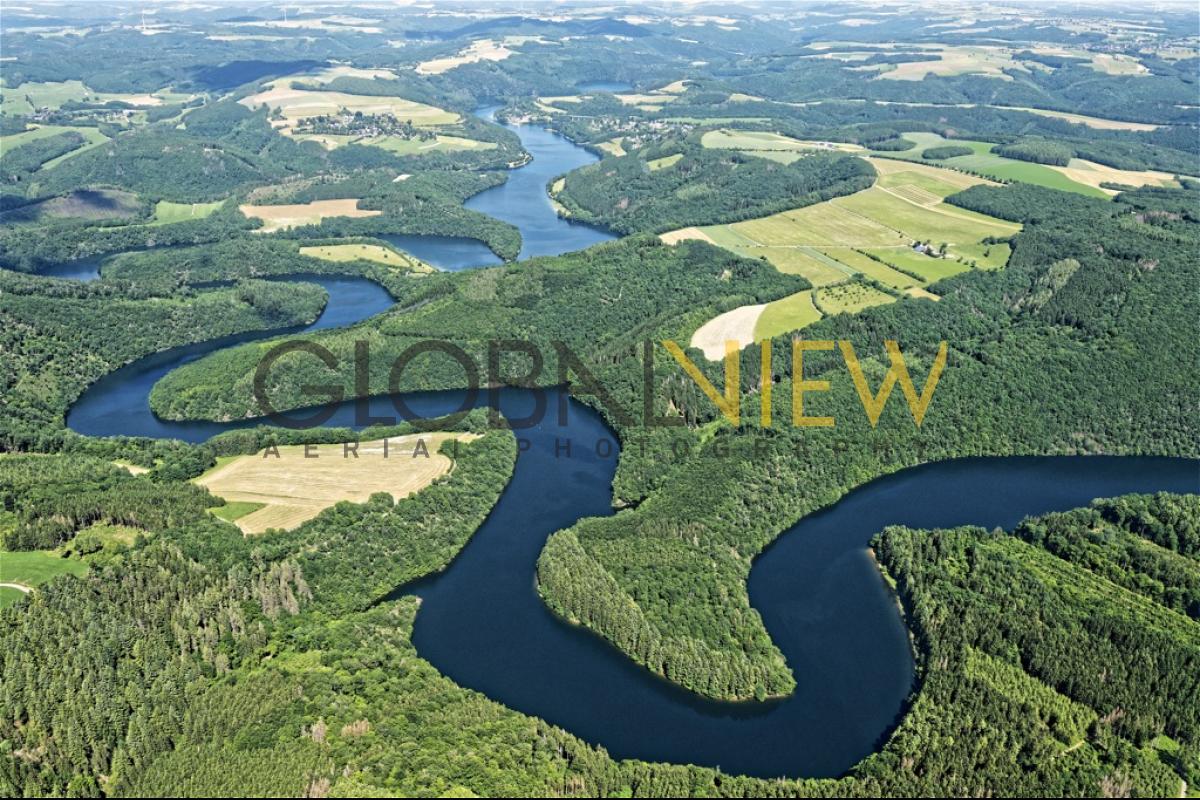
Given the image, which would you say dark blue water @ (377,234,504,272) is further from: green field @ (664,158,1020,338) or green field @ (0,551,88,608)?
green field @ (0,551,88,608)

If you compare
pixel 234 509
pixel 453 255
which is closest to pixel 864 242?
pixel 453 255

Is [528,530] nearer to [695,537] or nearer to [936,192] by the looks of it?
[695,537]

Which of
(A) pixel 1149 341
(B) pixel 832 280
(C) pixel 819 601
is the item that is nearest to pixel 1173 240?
(A) pixel 1149 341

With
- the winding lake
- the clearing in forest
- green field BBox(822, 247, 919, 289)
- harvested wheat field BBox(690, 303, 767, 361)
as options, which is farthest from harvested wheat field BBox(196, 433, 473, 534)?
green field BBox(822, 247, 919, 289)

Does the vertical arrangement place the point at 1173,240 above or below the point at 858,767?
Answer: above

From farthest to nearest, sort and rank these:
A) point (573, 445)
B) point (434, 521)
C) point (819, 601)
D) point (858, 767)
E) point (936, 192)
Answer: point (936, 192) → point (573, 445) → point (434, 521) → point (819, 601) → point (858, 767)

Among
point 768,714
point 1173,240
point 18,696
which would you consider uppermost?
point 1173,240
